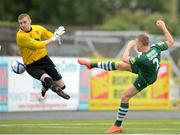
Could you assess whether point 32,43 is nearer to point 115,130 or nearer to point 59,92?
point 59,92

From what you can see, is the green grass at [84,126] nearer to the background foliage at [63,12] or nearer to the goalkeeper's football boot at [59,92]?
the goalkeeper's football boot at [59,92]

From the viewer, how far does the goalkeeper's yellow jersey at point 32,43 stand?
1697 centimetres

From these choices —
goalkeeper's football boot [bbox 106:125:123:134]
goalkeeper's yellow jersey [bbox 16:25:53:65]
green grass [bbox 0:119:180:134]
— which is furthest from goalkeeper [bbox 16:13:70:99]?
goalkeeper's football boot [bbox 106:125:123:134]

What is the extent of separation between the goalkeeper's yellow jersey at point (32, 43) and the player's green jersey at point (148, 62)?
2.34 meters

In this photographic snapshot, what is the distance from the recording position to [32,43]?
16969 millimetres

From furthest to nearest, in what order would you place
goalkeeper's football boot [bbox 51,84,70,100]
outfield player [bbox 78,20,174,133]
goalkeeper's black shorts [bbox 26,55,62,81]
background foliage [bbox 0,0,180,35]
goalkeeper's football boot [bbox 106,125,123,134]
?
background foliage [bbox 0,0,180,35] → goalkeeper's black shorts [bbox 26,55,62,81] → goalkeeper's football boot [bbox 51,84,70,100] → goalkeeper's football boot [bbox 106,125,123,134] → outfield player [bbox 78,20,174,133]

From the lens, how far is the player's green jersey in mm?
15500

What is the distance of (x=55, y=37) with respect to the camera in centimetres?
1673

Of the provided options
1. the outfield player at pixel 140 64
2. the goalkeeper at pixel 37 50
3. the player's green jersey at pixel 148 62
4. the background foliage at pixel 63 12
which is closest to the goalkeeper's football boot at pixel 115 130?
the outfield player at pixel 140 64

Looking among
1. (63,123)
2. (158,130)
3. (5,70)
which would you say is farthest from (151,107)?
(158,130)

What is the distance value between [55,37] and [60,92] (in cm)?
122

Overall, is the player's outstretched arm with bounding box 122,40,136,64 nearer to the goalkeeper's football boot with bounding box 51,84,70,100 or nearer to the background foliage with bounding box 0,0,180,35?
the goalkeeper's football boot with bounding box 51,84,70,100

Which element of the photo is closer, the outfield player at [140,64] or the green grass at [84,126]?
the outfield player at [140,64]

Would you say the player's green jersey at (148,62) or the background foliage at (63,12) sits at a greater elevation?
the background foliage at (63,12)
